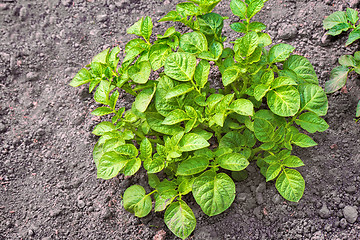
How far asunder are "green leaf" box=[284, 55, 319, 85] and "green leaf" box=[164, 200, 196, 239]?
1.18 metres

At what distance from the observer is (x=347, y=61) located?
2.49 metres

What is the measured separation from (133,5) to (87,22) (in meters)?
0.46

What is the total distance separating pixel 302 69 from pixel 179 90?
2.89ft

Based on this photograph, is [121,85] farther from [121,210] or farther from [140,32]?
[121,210]

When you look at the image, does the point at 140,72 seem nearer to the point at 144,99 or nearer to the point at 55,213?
the point at 144,99

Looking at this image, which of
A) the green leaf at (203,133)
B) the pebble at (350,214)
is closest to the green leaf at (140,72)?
the green leaf at (203,133)

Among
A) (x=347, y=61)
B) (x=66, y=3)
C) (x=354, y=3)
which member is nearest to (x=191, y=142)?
(x=347, y=61)

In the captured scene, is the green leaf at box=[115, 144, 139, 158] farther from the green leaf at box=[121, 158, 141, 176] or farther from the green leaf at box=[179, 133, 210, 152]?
the green leaf at box=[179, 133, 210, 152]

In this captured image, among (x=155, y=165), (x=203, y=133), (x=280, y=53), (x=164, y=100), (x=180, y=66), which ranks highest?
(x=280, y=53)

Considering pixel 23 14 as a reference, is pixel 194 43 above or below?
above

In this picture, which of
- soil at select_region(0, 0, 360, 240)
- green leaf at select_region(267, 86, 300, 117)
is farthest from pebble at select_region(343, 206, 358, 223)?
green leaf at select_region(267, 86, 300, 117)

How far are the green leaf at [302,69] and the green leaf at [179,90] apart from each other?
0.74m

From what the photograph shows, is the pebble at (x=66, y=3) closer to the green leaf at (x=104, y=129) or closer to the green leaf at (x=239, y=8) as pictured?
the green leaf at (x=104, y=129)

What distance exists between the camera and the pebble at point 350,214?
217 centimetres
